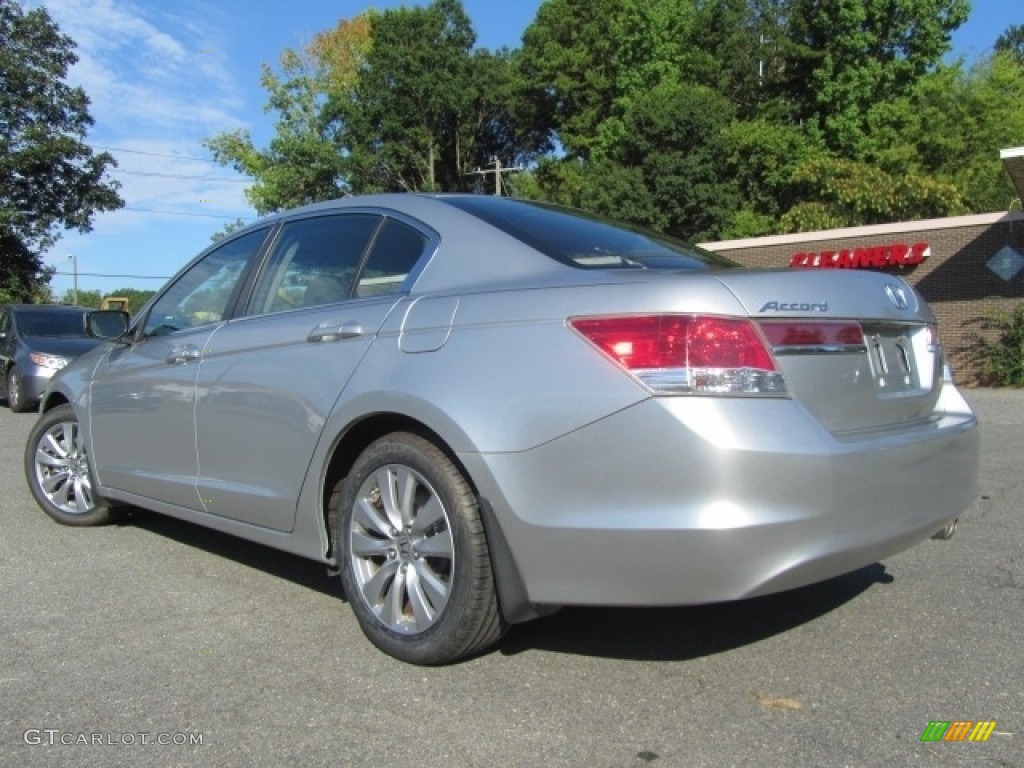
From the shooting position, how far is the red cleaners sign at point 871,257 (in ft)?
66.2

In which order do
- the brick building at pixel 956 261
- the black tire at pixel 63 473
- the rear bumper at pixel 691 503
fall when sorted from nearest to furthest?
the rear bumper at pixel 691 503 → the black tire at pixel 63 473 → the brick building at pixel 956 261

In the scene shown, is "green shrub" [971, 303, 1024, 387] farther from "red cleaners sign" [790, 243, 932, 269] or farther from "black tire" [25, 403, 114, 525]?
"black tire" [25, 403, 114, 525]

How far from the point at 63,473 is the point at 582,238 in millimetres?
3662

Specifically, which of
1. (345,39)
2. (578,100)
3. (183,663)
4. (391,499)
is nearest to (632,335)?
(391,499)

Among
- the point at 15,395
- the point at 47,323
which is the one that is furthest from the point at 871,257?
the point at 15,395

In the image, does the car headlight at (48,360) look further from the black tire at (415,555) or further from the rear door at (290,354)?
the black tire at (415,555)

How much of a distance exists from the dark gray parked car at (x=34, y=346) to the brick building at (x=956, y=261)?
12688 mm

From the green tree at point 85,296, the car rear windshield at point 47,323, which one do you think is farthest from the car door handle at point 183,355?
the green tree at point 85,296

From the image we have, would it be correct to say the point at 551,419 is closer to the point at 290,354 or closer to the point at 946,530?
the point at 290,354

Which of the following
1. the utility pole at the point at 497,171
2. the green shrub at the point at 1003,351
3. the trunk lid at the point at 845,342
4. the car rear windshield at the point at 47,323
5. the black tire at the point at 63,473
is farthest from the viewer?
the utility pole at the point at 497,171

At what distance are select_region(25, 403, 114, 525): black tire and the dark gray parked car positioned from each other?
6.86m

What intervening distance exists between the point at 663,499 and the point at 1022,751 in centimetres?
119

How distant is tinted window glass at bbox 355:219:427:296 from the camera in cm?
348

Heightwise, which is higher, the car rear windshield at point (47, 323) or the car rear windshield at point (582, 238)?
the car rear windshield at point (582, 238)
